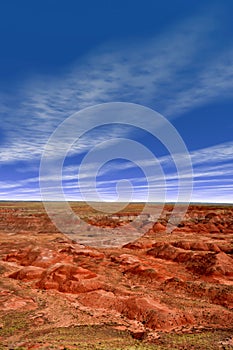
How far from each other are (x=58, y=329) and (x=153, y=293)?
33.4 ft

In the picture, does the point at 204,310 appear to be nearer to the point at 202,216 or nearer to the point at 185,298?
the point at 185,298

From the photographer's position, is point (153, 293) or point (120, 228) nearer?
point (153, 293)

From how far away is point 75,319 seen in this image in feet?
66.5

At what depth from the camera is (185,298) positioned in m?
25.2

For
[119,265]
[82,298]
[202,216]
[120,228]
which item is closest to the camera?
[82,298]

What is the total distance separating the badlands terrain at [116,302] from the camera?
17.2 meters

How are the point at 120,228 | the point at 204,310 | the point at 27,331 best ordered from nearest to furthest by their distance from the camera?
the point at 27,331 < the point at 204,310 < the point at 120,228

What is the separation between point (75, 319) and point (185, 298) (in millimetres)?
9776

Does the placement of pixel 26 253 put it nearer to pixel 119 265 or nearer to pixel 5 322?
pixel 119 265

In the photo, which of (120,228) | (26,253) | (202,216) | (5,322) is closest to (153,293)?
(5,322)

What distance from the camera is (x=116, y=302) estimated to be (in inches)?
904

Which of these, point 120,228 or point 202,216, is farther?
point 202,216

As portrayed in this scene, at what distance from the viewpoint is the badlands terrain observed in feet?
56.3

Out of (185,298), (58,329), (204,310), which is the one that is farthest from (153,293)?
(58,329)
